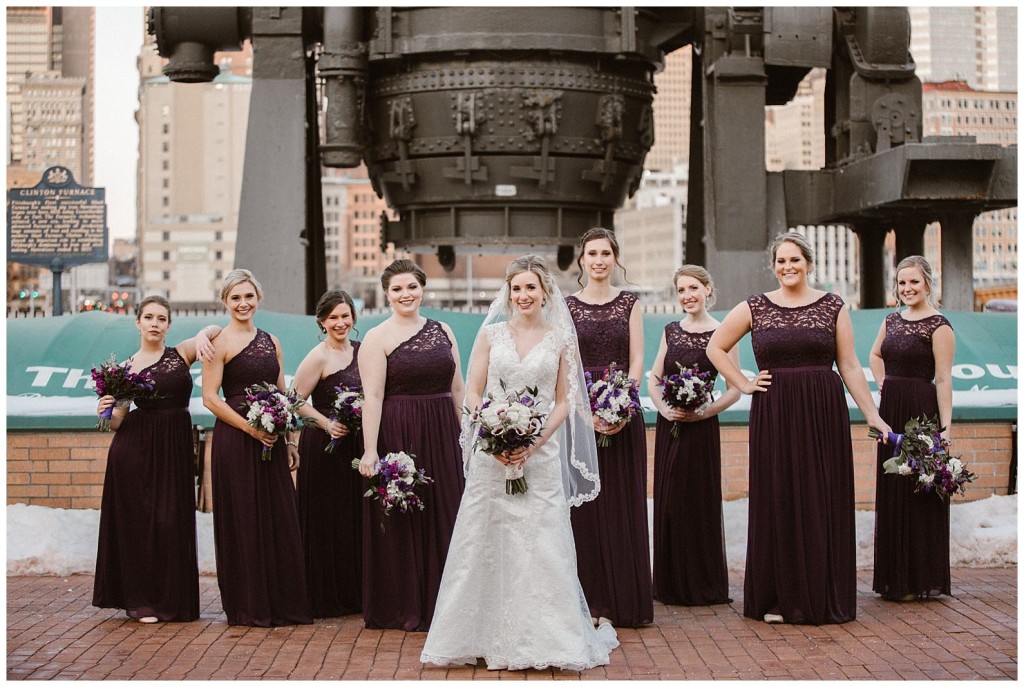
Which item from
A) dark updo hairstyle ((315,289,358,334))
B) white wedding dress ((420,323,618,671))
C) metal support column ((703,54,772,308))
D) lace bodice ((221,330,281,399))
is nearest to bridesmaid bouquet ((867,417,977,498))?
white wedding dress ((420,323,618,671))

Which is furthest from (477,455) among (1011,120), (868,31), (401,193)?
(1011,120)

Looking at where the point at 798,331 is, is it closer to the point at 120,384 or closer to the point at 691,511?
the point at 691,511

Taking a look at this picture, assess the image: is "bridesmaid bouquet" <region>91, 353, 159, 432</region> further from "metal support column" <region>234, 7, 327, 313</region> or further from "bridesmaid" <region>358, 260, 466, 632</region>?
"metal support column" <region>234, 7, 327, 313</region>

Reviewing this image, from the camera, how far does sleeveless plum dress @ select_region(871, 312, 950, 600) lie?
7.96m

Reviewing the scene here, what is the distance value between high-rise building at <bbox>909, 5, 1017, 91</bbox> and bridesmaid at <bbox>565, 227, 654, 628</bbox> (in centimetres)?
802

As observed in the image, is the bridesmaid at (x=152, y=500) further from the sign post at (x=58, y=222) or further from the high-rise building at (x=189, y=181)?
the high-rise building at (x=189, y=181)

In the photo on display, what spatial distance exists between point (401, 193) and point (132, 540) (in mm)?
6769

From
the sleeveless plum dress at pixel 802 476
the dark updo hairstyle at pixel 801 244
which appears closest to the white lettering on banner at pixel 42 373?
the sleeveless plum dress at pixel 802 476

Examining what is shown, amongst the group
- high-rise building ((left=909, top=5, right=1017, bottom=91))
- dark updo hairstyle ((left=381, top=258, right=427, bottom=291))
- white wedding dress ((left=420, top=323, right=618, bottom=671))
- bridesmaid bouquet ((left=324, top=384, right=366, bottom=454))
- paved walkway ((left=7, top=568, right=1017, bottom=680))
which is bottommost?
paved walkway ((left=7, top=568, right=1017, bottom=680))

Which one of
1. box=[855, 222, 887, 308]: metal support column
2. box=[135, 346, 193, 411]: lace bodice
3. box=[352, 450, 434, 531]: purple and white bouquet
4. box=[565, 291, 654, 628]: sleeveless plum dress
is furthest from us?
box=[855, 222, 887, 308]: metal support column

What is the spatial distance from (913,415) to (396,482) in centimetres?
325

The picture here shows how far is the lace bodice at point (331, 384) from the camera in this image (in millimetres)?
7672

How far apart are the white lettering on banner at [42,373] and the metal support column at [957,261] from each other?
29.3 feet

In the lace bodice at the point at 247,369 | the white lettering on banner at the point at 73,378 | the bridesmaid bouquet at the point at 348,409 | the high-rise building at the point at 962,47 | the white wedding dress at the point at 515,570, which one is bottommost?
the white wedding dress at the point at 515,570
